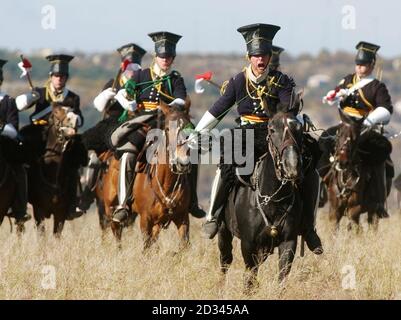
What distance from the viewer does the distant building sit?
12612 centimetres

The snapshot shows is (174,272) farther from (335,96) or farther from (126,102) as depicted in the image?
(335,96)

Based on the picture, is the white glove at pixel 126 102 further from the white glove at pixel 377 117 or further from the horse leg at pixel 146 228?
the white glove at pixel 377 117

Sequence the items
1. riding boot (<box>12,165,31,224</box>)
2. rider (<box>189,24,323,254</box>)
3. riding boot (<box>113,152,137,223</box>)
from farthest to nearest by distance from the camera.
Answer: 1. riding boot (<box>12,165,31,224</box>)
2. riding boot (<box>113,152,137,223</box>)
3. rider (<box>189,24,323,254</box>)

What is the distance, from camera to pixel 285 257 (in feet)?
39.7

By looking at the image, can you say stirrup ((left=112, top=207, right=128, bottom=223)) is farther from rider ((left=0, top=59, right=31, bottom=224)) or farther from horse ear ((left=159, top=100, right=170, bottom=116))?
horse ear ((left=159, top=100, right=170, bottom=116))

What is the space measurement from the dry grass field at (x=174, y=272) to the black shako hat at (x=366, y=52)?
4151mm

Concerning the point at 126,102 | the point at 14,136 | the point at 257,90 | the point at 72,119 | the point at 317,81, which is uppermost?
the point at 257,90

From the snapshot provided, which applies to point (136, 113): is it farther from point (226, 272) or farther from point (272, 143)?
point (272, 143)

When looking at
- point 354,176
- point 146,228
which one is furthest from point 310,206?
point 354,176

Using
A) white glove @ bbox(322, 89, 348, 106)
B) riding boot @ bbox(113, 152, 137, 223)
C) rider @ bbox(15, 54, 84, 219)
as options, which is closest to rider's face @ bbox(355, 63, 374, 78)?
white glove @ bbox(322, 89, 348, 106)

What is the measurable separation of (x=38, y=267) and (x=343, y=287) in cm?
358

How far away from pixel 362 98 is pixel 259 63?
6.72 m

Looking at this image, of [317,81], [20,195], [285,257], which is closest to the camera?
[285,257]

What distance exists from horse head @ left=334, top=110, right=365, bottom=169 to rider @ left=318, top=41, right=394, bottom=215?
21 centimetres
